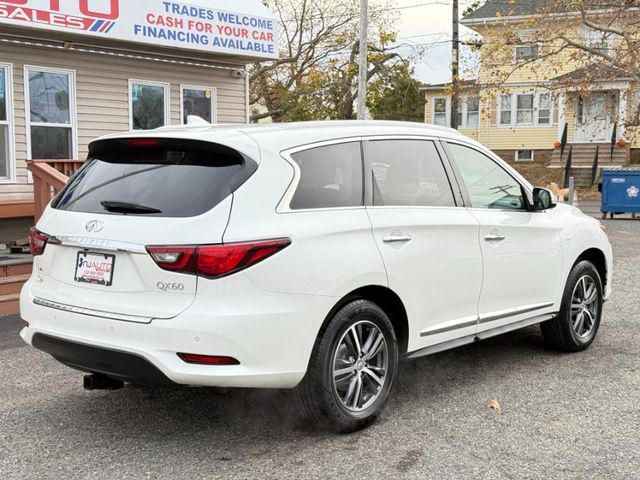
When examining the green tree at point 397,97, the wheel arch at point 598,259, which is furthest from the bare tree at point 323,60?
the wheel arch at point 598,259

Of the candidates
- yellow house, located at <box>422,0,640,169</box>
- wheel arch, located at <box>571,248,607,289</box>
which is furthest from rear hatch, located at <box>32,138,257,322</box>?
yellow house, located at <box>422,0,640,169</box>

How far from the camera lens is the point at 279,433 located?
4.24 metres

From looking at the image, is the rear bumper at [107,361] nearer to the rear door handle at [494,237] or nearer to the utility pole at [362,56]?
the rear door handle at [494,237]

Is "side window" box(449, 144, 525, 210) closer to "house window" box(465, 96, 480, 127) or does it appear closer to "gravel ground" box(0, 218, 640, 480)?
"gravel ground" box(0, 218, 640, 480)

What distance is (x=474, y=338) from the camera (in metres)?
5.01

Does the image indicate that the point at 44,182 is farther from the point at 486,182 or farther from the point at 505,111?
the point at 505,111

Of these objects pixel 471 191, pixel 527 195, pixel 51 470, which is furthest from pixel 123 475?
pixel 527 195

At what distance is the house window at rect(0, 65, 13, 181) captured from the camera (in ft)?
37.8

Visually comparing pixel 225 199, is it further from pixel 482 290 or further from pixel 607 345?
pixel 607 345

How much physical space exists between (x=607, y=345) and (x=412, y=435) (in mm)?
2859

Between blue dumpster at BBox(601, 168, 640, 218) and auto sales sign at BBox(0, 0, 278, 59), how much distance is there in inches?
462

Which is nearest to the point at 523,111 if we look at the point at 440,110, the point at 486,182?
the point at 440,110

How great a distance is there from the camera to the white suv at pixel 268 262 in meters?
3.62

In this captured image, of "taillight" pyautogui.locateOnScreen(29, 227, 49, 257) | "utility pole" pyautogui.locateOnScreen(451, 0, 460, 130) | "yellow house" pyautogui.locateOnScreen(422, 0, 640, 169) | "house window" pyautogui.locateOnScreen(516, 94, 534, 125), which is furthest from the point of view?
"house window" pyautogui.locateOnScreen(516, 94, 534, 125)
